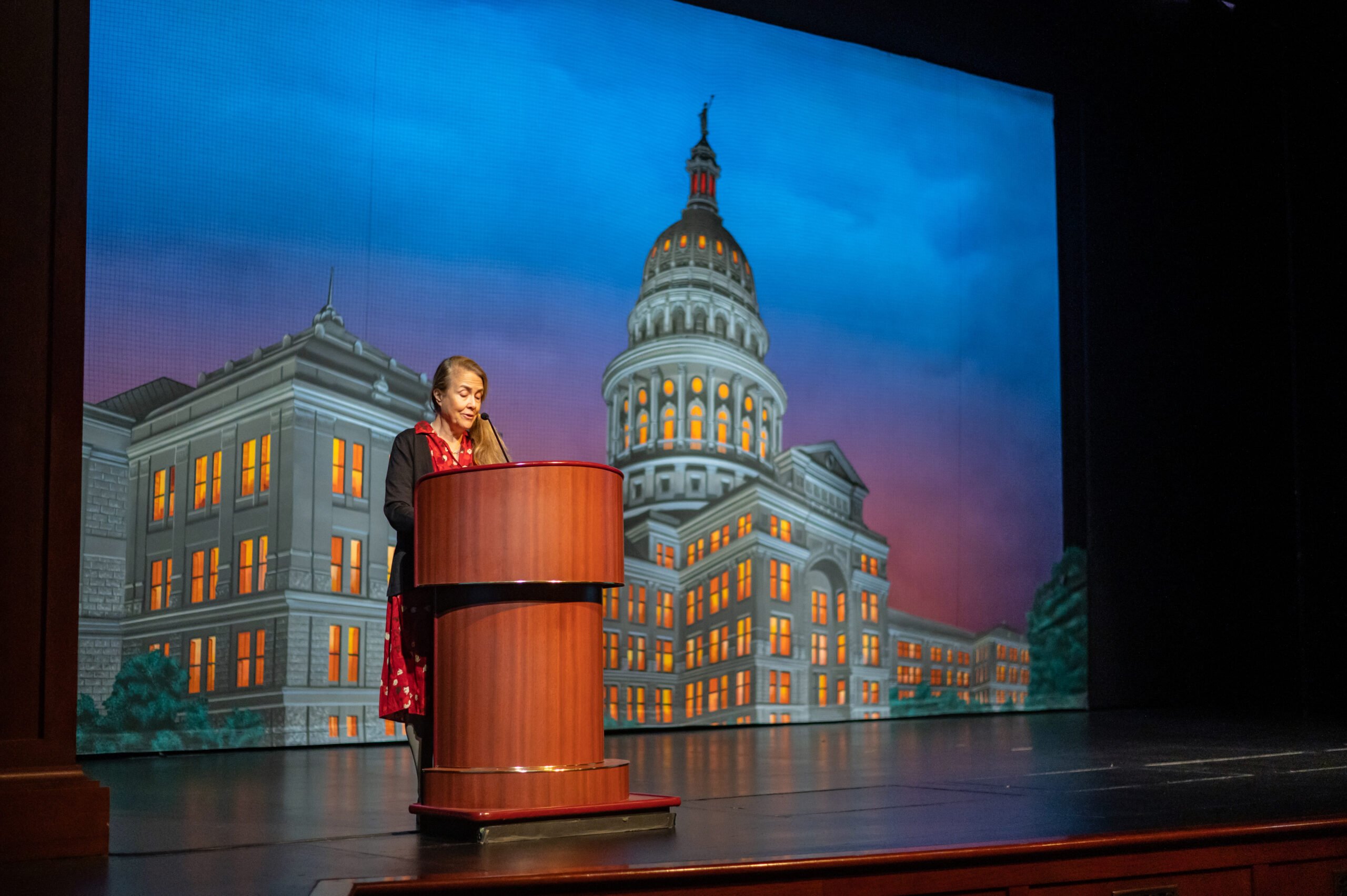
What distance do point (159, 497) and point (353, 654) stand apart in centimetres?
144

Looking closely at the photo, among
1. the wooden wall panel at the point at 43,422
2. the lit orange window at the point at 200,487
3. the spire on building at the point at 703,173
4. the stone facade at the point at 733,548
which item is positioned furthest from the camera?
the stone facade at the point at 733,548

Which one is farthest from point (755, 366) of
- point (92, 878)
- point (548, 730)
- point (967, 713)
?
point (92, 878)

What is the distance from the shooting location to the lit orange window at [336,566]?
7328 millimetres

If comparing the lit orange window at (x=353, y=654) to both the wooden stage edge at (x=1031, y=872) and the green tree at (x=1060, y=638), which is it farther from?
the wooden stage edge at (x=1031, y=872)

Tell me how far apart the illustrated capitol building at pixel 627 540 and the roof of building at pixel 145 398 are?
0.04 ft

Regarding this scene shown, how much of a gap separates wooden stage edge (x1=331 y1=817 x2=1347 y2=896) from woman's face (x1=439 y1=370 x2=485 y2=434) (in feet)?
3.70

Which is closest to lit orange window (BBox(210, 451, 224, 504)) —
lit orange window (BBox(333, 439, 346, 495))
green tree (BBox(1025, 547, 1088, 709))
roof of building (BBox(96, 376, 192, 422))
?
roof of building (BBox(96, 376, 192, 422))

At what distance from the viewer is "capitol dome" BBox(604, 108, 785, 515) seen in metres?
8.43

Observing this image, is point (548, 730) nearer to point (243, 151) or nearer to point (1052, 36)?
point (243, 151)

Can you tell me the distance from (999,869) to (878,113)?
7805 millimetres

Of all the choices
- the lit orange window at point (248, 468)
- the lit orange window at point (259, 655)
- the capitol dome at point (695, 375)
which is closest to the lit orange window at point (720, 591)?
the capitol dome at point (695, 375)

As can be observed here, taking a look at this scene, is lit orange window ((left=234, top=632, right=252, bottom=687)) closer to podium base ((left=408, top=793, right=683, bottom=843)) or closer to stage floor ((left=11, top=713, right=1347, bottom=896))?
stage floor ((left=11, top=713, right=1347, bottom=896))

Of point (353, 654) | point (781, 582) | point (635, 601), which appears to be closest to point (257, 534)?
point (353, 654)

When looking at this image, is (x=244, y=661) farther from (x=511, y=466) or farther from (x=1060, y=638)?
(x=1060, y=638)
